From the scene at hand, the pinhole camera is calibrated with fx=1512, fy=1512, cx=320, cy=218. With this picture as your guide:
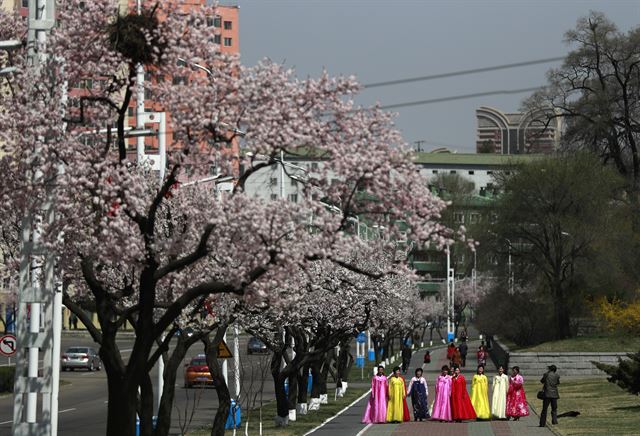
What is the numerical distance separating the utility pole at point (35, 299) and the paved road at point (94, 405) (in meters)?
7.18

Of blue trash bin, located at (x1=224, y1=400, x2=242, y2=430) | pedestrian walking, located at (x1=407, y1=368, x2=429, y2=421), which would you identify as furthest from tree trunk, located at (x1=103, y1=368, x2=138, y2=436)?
pedestrian walking, located at (x1=407, y1=368, x2=429, y2=421)

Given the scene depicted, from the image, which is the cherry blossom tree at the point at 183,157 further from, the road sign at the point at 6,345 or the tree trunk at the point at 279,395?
the road sign at the point at 6,345

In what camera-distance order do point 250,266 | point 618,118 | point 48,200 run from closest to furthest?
point 250,266, point 48,200, point 618,118

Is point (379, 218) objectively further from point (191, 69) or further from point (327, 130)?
point (191, 69)

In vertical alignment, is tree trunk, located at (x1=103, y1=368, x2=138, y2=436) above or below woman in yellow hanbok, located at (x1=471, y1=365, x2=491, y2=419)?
above

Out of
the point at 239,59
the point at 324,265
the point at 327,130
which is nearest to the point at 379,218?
the point at 327,130

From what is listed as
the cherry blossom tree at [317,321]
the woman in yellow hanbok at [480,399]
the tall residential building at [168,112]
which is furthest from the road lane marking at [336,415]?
the tall residential building at [168,112]

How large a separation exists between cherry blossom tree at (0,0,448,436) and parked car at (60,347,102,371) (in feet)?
183

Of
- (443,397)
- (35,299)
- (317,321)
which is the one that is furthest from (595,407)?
(35,299)

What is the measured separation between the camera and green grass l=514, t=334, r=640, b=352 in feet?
202

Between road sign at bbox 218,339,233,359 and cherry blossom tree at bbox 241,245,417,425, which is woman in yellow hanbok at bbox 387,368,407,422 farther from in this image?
road sign at bbox 218,339,233,359

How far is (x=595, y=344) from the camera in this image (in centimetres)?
6266

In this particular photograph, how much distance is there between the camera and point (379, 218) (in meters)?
16.6

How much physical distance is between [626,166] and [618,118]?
2.62m
